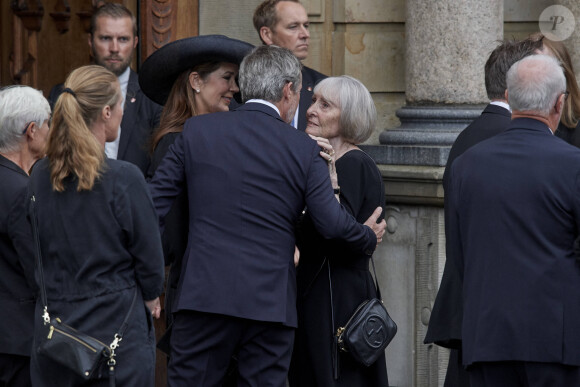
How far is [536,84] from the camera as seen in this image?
13.1 ft

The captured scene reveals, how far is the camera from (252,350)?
435cm

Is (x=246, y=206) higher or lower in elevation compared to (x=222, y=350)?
higher

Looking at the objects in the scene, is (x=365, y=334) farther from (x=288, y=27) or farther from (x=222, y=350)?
(x=288, y=27)

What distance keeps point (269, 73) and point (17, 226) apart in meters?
1.13

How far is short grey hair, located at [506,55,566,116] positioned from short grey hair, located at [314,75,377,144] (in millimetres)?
1052

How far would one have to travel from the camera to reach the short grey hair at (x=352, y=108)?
5.00 meters

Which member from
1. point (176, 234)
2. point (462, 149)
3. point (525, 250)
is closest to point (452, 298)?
point (462, 149)

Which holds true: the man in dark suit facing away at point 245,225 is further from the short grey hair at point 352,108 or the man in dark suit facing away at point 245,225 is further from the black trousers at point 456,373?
the black trousers at point 456,373

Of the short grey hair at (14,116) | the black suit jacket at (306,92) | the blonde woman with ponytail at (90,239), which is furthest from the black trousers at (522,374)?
the black suit jacket at (306,92)

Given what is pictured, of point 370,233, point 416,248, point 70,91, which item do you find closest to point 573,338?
point 370,233

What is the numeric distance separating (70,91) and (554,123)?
1.72 meters

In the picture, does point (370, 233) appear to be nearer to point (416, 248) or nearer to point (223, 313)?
point (223, 313)

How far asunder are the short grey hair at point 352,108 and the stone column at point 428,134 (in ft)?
4.27

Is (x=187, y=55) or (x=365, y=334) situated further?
(x=187, y=55)
